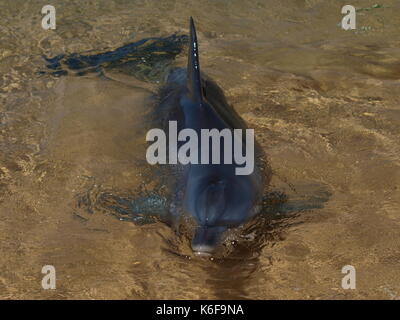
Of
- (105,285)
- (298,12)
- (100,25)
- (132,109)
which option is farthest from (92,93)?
(298,12)

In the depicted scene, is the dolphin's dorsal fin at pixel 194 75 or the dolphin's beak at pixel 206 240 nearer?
the dolphin's beak at pixel 206 240

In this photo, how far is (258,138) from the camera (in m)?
5.49

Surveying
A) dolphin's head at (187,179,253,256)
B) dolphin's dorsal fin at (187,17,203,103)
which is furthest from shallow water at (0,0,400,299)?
dolphin's dorsal fin at (187,17,203,103)

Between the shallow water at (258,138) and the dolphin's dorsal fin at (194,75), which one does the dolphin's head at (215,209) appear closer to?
the shallow water at (258,138)

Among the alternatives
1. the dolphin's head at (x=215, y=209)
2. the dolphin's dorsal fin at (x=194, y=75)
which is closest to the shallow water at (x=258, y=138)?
the dolphin's head at (x=215, y=209)

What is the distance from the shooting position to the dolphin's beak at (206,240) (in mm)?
3818

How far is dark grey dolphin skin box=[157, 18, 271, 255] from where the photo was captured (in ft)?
12.9

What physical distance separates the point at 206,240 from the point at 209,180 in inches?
20.5

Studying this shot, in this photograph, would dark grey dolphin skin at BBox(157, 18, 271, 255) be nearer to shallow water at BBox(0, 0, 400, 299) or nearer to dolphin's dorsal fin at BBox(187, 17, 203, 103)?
dolphin's dorsal fin at BBox(187, 17, 203, 103)

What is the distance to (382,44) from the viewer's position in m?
7.51

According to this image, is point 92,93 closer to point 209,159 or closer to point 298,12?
point 209,159

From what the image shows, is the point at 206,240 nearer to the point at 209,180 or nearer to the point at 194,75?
the point at 209,180

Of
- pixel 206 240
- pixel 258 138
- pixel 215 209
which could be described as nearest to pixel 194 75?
pixel 258 138

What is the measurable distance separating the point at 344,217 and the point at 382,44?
3787mm
